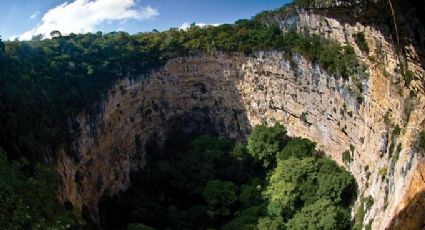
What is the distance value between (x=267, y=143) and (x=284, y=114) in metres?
3.50

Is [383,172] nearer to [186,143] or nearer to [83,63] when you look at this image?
[186,143]

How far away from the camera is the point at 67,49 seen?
54.7 metres

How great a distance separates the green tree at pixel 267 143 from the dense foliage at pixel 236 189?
100mm

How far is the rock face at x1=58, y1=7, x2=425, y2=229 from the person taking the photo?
33.3 meters

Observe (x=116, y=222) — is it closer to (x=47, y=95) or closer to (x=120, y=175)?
(x=120, y=175)

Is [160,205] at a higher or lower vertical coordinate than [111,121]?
lower

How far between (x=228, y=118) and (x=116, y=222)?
19.3m

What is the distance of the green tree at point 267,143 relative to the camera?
5328 cm

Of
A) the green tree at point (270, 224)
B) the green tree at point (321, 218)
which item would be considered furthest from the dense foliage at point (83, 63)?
the green tree at point (270, 224)

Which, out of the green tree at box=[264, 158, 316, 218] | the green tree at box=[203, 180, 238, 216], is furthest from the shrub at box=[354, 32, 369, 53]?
the green tree at box=[203, 180, 238, 216]

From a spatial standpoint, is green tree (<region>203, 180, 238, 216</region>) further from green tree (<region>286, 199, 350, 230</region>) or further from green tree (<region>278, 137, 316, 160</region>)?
green tree (<region>286, 199, 350, 230</region>)

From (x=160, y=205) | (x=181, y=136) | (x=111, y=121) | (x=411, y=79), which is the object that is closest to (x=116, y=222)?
(x=160, y=205)

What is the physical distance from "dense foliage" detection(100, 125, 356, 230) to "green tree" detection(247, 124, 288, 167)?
0.10 meters

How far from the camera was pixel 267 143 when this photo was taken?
53.8m
